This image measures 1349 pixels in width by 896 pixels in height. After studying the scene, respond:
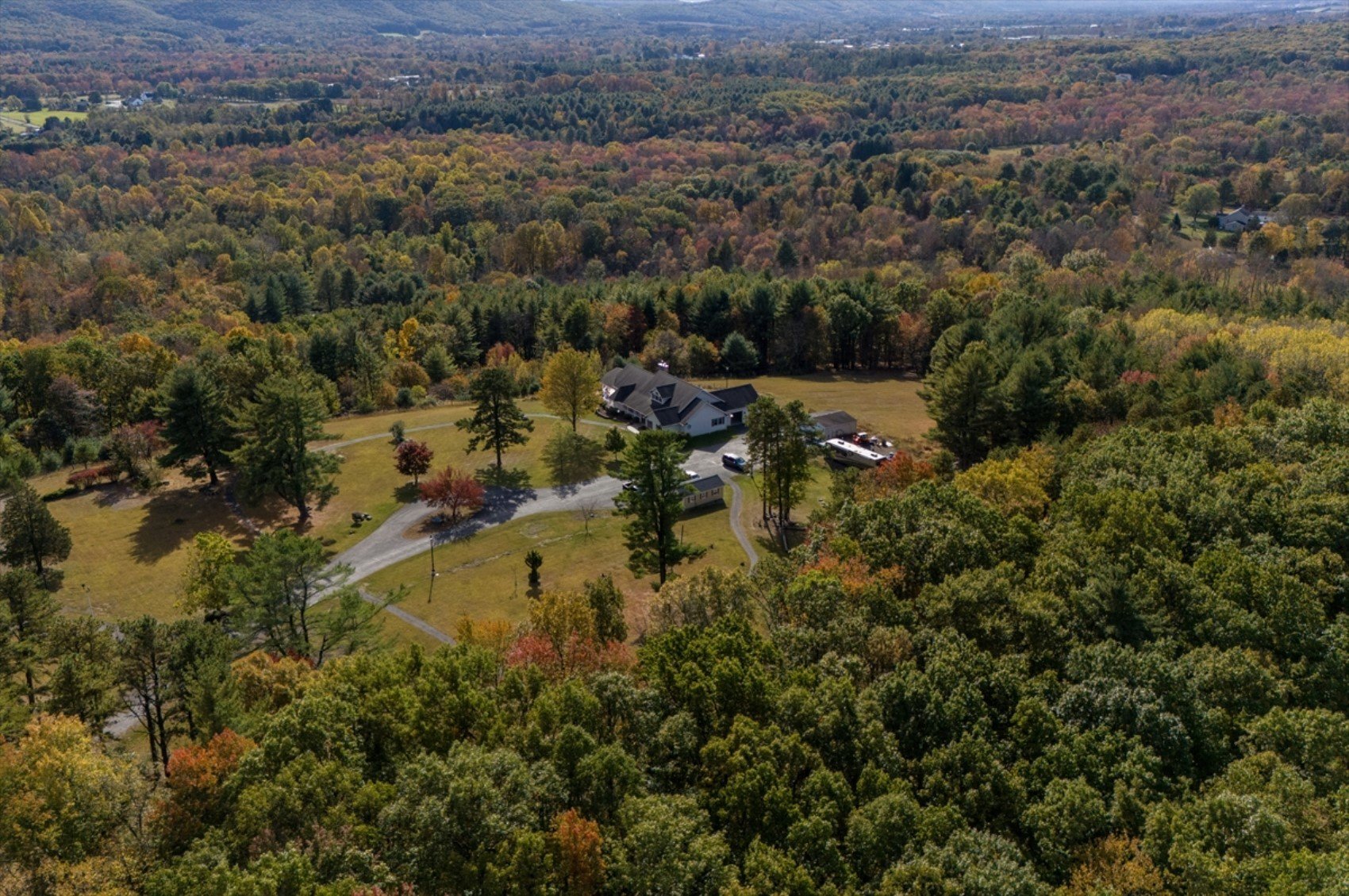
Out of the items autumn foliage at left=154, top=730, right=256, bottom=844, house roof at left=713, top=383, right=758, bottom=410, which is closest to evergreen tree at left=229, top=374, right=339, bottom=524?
house roof at left=713, top=383, right=758, bottom=410

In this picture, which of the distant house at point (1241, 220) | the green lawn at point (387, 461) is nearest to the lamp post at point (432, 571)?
the green lawn at point (387, 461)

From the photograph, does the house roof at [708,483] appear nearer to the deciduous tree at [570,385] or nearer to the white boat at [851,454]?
the white boat at [851,454]

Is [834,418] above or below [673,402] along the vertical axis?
below

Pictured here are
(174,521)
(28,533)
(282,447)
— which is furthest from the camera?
(174,521)

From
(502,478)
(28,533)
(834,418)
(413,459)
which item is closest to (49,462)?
(28,533)

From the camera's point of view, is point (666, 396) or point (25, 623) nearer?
point (25, 623)

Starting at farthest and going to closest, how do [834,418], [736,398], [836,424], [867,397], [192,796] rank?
[867,397], [736,398], [834,418], [836,424], [192,796]

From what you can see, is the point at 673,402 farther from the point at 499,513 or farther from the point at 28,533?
the point at 28,533

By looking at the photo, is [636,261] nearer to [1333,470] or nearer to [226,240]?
[226,240]
